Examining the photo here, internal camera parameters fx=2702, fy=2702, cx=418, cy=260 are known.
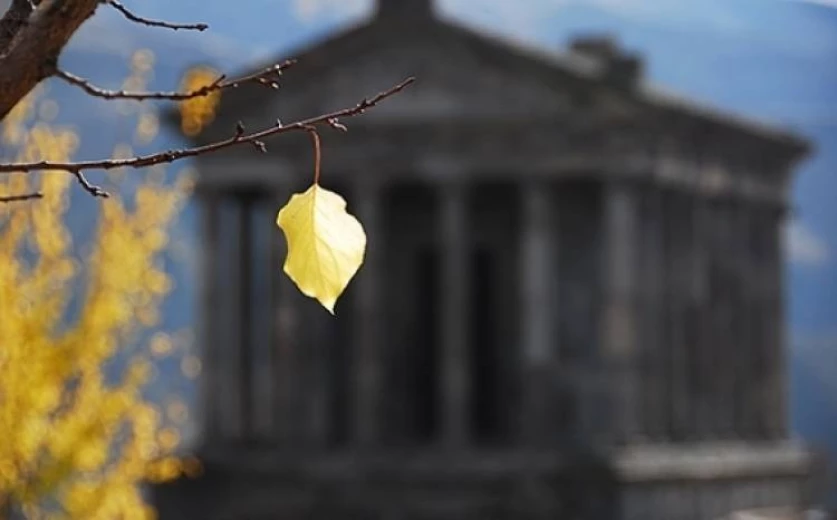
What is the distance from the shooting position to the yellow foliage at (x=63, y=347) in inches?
785

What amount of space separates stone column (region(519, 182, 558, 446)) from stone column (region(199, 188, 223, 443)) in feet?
22.0

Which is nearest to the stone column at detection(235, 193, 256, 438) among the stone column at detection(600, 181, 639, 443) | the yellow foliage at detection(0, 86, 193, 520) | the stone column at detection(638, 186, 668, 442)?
the stone column at detection(600, 181, 639, 443)

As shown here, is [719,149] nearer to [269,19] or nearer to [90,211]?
[90,211]

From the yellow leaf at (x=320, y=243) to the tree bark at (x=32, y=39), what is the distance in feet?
4.01

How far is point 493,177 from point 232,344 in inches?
277

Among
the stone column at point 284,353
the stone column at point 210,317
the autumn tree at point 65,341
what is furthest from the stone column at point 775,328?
the autumn tree at point 65,341

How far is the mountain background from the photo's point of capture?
91438mm

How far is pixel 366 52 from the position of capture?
5150 cm

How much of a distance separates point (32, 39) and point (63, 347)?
13.7 m

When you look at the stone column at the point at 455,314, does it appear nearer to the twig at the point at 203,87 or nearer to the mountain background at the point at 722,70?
the mountain background at the point at 722,70

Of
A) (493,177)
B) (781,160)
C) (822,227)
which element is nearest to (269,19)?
(822,227)

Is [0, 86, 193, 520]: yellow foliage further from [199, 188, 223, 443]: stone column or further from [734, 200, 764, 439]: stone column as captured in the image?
[734, 200, 764, 439]: stone column

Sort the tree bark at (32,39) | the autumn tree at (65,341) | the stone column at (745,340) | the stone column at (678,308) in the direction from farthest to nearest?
the stone column at (745,340) < the stone column at (678,308) < the autumn tree at (65,341) < the tree bark at (32,39)

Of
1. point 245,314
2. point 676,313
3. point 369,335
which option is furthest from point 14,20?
point 245,314
